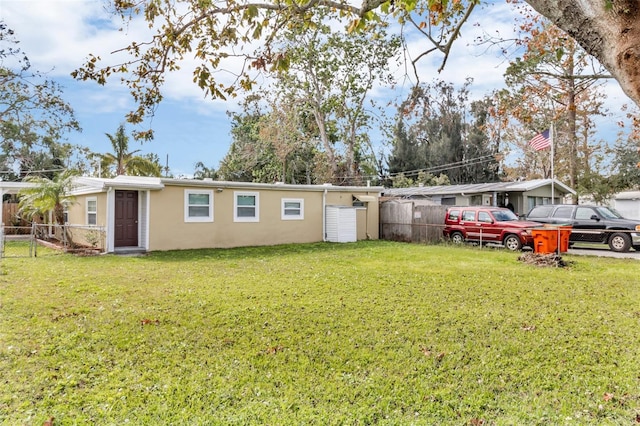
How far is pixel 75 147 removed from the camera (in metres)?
31.1

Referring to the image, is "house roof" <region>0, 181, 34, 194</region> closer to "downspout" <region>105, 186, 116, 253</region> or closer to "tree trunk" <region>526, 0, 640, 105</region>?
"downspout" <region>105, 186, 116, 253</region>

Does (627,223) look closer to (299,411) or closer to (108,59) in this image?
(299,411)

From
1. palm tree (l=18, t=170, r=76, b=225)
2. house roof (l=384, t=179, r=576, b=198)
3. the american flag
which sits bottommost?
palm tree (l=18, t=170, r=76, b=225)

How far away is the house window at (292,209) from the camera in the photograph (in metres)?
16.2

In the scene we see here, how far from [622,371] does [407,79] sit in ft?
12.6

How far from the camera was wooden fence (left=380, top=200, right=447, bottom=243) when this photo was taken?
16.7 m

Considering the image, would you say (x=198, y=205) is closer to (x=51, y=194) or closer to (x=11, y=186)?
(x=51, y=194)

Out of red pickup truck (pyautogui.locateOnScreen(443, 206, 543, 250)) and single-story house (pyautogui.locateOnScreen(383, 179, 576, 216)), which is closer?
red pickup truck (pyautogui.locateOnScreen(443, 206, 543, 250))

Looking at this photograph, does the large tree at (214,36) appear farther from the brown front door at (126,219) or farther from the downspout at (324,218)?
the downspout at (324,218)

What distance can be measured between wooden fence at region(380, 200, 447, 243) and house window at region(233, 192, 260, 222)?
6.30 metres

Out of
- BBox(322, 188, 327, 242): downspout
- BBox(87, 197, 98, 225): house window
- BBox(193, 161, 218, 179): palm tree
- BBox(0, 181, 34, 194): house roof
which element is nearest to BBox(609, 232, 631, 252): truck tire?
BBox(322, 188, 327, 242): downspout

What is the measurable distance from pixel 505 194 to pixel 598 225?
881 centimetres

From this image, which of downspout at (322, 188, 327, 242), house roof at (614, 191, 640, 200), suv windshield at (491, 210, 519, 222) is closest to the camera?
suv windshield at (491, 210, 519, 222)

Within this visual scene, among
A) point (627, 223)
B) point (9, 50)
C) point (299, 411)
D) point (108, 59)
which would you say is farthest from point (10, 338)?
point (627, 223)
